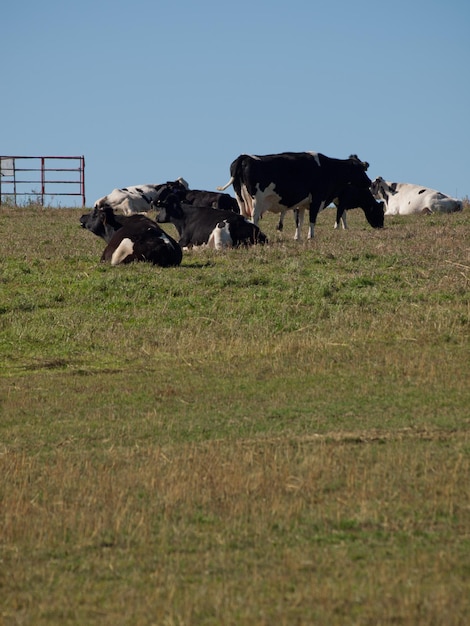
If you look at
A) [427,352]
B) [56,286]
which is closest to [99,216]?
[56,286]

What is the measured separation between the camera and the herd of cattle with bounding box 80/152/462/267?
20.2m

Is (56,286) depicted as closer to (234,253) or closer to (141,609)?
(234,253)

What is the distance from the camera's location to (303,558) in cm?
657

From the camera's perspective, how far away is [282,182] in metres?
25.0

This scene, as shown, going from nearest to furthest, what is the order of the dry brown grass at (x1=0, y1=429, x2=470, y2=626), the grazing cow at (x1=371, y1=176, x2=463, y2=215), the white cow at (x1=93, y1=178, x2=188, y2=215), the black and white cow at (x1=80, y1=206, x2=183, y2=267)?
the dry brown grass at (x1=0, y1=429, x2=470, y2=626) → the black and white cow at (x1=80, y1=206, x2=183, y2=267) → the grazing cow at (x1=371, y1=176, x2=463, y2=215) → the white cow at (x1=93, y1=178, x2=188, y2=215)

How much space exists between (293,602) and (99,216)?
1751 cm

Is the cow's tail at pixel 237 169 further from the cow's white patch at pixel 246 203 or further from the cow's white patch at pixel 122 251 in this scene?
the cow's white patch at pixel 122 251

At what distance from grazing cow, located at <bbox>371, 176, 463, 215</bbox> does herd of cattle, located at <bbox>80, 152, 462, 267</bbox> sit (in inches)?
195

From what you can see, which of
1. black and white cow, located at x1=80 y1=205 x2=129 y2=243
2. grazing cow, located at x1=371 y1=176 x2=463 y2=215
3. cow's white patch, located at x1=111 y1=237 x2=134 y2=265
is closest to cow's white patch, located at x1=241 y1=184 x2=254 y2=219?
black and white cow, located at x1=80 y1=205 x2=129 y2=243

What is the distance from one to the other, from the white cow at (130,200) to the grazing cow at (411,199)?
7.12m

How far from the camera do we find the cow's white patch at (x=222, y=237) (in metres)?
22.3

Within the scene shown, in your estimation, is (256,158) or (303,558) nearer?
(303,558)

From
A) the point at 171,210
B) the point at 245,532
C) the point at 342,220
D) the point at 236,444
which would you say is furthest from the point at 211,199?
the point at 245,532

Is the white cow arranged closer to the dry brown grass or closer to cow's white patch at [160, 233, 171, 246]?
cow's white patch at [160, 233, 171, 246]
